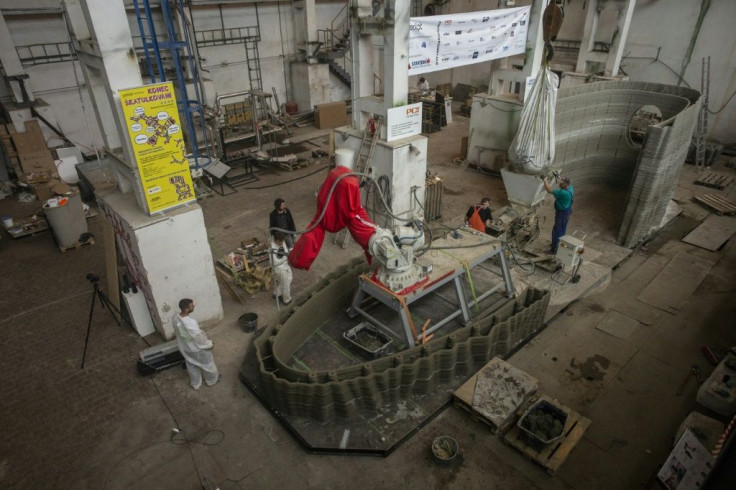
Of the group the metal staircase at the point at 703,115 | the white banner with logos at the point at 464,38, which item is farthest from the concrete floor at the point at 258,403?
the metal staircase at the point at 703,115

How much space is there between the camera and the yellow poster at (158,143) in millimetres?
6105

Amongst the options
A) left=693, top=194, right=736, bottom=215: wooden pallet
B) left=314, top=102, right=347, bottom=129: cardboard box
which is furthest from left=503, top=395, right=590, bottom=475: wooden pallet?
left=314, top=102, right=347, bottom=129: cardboard box

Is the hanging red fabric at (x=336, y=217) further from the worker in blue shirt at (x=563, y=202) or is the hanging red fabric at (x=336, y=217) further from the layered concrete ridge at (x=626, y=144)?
the layered concrete ridge at (x=626, y=144)

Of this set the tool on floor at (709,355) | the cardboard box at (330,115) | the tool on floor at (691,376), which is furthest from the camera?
the cardboard box at (330,115)

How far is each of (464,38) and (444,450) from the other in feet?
29.5

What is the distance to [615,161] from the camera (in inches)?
499

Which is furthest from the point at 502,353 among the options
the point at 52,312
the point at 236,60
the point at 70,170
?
the point at 236,60

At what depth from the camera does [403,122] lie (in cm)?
968

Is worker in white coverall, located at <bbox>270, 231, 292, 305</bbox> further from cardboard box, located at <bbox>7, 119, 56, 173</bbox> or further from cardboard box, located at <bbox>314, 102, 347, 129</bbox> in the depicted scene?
cardboard box, located at <bbox>314, 102, 347, 129</bbox>

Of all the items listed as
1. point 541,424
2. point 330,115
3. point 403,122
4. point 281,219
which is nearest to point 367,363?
point 541,424

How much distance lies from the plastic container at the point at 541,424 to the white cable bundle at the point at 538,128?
21.5ft

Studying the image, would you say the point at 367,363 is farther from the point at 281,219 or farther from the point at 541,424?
the point at 281,219

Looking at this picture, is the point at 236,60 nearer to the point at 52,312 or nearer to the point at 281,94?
the point at 281,94

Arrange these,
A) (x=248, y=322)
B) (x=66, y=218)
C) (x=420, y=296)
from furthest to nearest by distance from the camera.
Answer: (x=66, y=218) < (x=248, y=322) < (x=420, y=296)
